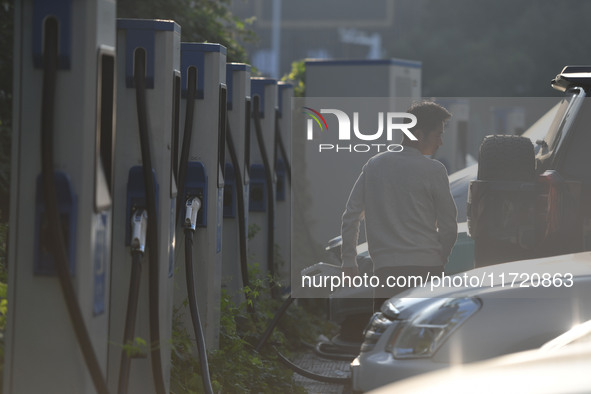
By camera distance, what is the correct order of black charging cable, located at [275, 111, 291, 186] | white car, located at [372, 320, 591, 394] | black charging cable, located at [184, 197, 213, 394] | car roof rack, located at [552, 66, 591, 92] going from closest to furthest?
white car, located at [372, 320, 591, 394] < black charging cable, located at [184, 197, 213, 394] < car roof rack, located at [552, 66, 591, 92] < black charging cable, located at [275, 111, 291, 186]

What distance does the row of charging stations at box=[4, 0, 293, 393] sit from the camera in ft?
14.0

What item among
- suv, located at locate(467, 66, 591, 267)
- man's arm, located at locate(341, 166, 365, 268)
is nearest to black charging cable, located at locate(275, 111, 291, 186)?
man's arm, located at locate(341, 166, 365, 268)

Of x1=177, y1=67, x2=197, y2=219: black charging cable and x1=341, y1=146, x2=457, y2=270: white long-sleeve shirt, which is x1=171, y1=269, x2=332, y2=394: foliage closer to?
x1=177, y1=67, x2=197, y2=219: black charging cable

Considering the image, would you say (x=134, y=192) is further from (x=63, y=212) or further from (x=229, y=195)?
(x=229, y=195)

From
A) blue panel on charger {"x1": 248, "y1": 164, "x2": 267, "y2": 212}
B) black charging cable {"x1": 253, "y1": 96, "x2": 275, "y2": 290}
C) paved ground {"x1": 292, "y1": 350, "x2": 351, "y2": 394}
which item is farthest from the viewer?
blue panel on charger {"x1": 248, "y1": 164, "x2": 267, "y2": 212}

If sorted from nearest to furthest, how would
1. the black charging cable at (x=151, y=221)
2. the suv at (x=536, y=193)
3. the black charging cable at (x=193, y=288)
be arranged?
the black charging cable at (x=151, y=221)
the black charging cable at (x=193, y=288)
the suv at (x=536, y=193)

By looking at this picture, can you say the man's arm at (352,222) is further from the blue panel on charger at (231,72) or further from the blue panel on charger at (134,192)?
the blue panel on charger at (231,72)

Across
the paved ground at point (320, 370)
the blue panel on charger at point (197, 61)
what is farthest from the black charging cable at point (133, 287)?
the paved ground at point (320, 370)

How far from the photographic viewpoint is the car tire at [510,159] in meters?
6.41

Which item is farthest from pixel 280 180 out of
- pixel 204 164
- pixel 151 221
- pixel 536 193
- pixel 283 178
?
pixel 151 221

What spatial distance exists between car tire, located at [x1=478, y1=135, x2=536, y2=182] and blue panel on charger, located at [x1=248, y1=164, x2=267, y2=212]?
3.76 metres

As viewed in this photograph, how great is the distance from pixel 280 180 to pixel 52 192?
7.13 meters

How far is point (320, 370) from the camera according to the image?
28.2 feet

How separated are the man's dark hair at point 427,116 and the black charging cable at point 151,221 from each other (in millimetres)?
1578
